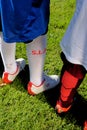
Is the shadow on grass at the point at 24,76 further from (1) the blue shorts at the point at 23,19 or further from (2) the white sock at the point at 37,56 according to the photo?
(1) the blue shorts at the point at 23,19

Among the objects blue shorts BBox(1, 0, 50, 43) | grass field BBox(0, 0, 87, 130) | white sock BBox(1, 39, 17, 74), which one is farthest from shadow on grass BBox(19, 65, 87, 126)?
blue shorts BBox(1, 0, 50, 43)

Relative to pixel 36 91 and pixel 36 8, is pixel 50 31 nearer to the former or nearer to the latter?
pixel 36 91

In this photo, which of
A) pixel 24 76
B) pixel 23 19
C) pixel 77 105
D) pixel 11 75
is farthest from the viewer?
pixel 24 76

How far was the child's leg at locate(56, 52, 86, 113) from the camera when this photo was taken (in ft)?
6.61

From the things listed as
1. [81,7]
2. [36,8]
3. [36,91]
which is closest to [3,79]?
[36,91]

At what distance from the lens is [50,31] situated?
3.31 meters

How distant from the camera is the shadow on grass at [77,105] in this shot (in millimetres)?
2387

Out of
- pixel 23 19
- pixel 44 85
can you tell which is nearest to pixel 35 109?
pixel 44 85

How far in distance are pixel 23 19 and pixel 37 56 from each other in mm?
359

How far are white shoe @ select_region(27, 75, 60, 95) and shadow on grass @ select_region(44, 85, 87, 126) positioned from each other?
0.16ft

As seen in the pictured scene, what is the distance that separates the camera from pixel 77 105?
246 cm

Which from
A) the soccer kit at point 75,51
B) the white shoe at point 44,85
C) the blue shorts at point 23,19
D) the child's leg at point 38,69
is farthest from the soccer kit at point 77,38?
the white shoe at point 44,85

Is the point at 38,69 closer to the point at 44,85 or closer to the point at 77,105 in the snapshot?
the point at 44,85

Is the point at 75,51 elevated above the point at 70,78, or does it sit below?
above
